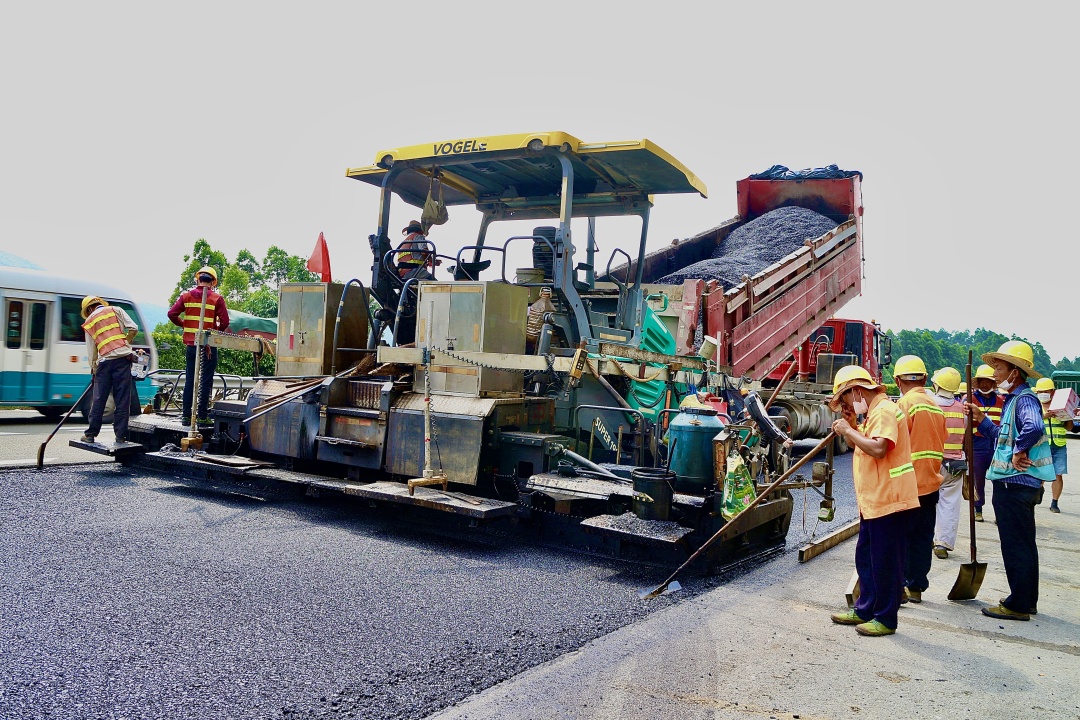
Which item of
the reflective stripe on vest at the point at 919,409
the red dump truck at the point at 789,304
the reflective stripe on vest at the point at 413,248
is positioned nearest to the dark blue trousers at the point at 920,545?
the reflective stripe on vest at the point at 919,409

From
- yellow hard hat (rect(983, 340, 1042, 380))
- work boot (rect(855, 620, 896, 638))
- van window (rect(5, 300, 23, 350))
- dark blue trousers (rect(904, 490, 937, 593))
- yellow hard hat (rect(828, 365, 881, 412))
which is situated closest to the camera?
work boot (rect(855, 620, 896, 638))

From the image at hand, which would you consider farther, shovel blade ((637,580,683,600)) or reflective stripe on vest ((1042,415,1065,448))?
reflective stripe on vest ((1042,415,1065,448))

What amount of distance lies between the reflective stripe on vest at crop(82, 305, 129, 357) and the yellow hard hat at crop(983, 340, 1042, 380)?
23.6 ft

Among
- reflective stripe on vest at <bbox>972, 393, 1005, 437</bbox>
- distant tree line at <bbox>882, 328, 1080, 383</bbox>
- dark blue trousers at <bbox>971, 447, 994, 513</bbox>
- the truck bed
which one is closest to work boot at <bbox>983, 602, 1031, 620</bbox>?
dark blue trousers at <bbox>971, 447, 994, 513</bbox>

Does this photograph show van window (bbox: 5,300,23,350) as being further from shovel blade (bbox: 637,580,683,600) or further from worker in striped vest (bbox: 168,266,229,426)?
shovel blade (bbox: 637,580,683,600)

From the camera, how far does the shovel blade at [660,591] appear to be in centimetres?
447

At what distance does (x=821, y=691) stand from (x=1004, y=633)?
1.62 meters

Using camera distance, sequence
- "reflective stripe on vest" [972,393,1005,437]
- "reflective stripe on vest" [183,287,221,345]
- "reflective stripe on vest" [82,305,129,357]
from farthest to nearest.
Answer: "reflective stripe on vest" [972,393,1005,437], "reflective stripe on vest" [82,305,129,357], "reflective stripe on vest" [183,287,221,345]

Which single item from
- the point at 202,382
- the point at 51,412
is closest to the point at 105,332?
the point at 202,382

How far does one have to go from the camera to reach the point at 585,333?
21.8 ft

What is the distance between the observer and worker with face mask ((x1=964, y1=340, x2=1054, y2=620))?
448 cm

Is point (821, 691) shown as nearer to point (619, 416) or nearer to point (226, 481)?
point (619, 416)

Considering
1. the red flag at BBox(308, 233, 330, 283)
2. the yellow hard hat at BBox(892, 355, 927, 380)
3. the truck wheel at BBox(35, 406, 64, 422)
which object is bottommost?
the truck wheel at BBox(35, 406, 64, 422)

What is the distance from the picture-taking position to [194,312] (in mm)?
7582
